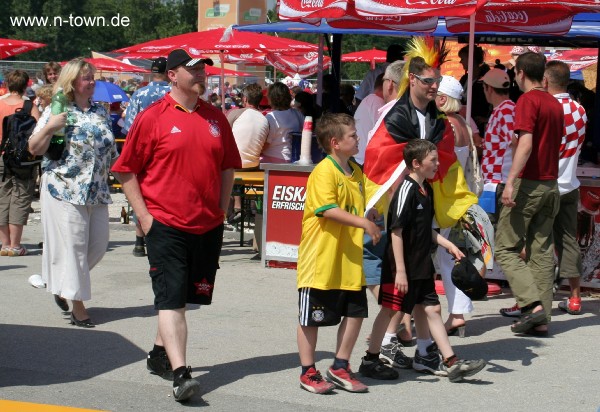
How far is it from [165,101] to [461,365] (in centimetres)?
237

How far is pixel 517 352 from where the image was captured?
24.1 feet

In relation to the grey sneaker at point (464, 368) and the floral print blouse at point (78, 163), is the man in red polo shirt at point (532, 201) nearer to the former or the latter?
the grey sneaker at point (464, 368)

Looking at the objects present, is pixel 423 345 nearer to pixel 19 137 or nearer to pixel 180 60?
pixel 180 60

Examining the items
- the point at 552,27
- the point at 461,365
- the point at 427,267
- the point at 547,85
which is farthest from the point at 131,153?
the point at 552,27

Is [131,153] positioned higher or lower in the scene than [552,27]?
lower

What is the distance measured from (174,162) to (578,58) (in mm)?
21254

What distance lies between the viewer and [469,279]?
6.53 metres

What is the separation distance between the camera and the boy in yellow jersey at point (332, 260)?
6051 mm

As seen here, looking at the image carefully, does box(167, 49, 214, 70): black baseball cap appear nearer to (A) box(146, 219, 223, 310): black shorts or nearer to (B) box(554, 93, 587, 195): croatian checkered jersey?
(A) box(146, 219, 223, 310): black shorts

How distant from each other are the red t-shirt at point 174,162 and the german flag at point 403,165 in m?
1.13

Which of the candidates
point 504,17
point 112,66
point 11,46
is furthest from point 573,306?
point 112,66

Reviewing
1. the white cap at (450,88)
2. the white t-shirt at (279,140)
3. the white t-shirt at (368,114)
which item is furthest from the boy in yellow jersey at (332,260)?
the white t-shirt at (279,140)

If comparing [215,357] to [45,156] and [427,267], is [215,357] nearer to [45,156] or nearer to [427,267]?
[427,267]

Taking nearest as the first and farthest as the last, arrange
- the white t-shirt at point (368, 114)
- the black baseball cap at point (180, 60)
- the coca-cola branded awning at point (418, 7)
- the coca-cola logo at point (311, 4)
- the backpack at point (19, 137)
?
the black baseball cap at point (180, 60) < the coca-cola branded awning at point (418, 7) < the white t-shirt at point (368, 114) < the coca-cola logo at point (311, 4) < the backpack at point (19, 137)
